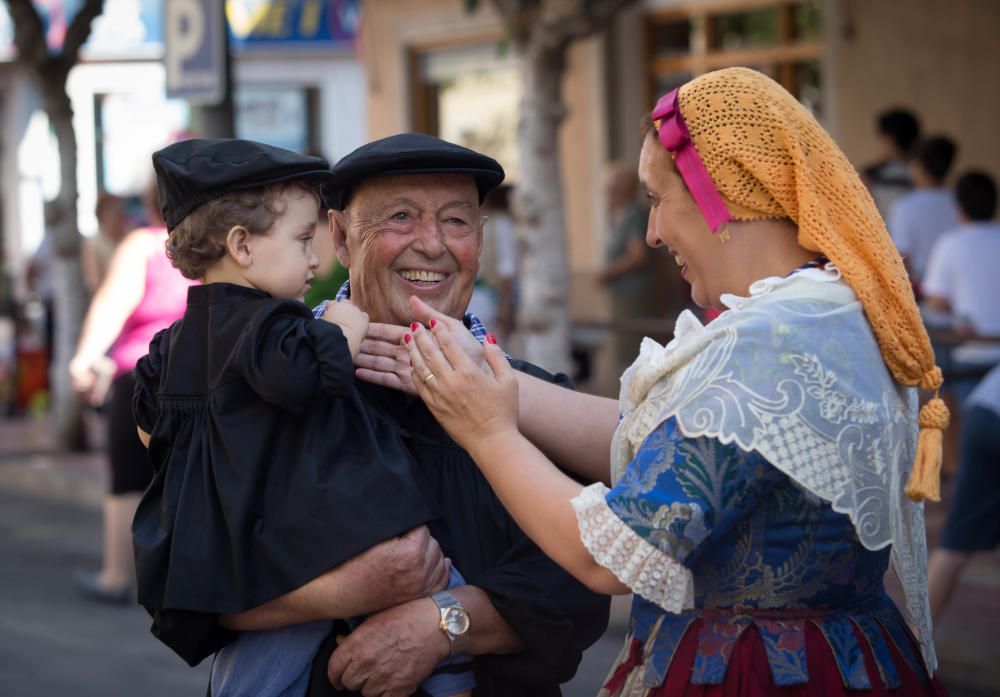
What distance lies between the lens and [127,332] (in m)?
7.47

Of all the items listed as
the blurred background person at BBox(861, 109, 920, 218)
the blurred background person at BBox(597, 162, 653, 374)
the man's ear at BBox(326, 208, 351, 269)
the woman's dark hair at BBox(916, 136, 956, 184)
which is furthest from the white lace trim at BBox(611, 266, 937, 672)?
the blurred background person at BBox(597, 162, 653, 374)

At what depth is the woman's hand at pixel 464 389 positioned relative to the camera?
104 inches

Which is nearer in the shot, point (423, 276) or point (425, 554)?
point (425, 554)

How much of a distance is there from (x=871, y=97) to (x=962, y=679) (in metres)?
7.13

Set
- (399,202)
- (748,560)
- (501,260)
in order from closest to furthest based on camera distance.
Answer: (748,560) < (399,202) < (501,260)

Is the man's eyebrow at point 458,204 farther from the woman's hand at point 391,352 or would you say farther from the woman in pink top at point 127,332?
the woman in pink top at point 127,332

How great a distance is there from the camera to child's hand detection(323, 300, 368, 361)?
2.83 meters

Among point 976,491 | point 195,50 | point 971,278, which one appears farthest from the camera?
point 195,50

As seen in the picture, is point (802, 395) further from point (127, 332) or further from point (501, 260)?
point (501, 260)

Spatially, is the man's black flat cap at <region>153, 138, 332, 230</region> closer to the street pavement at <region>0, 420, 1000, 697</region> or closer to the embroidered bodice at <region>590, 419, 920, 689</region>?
the embroidered bodice at <region>590, 419, 920, 689</region>

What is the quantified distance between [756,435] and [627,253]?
31.1 ft

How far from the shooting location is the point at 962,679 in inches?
250

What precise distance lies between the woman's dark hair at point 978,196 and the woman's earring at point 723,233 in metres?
5.98

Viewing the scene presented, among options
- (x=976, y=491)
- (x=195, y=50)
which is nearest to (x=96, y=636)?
(x=195, y=50)
